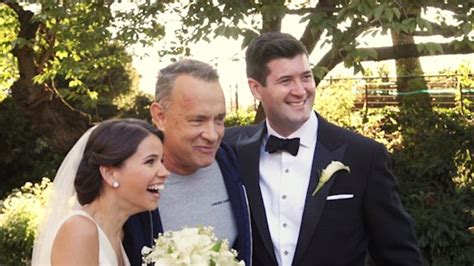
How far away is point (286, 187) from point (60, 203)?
0.91 meters

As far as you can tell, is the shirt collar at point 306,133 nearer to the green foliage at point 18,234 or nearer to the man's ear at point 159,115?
the man's ear at point 159,115

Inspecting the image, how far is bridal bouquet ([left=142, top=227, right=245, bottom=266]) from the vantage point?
2.23m

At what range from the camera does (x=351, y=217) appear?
2832mm

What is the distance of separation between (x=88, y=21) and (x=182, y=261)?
23.4ft

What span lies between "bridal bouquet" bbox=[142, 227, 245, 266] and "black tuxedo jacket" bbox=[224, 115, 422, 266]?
567mm

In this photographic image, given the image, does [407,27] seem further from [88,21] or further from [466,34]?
[88,21]

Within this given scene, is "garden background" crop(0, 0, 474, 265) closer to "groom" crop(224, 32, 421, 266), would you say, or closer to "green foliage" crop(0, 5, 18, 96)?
"green foliage" crop(0, 5, 18, 96)

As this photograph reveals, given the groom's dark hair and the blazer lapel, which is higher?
the groom's dark hair

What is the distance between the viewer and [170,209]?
2.79m

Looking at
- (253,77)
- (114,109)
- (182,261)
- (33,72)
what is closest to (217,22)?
(253,77)

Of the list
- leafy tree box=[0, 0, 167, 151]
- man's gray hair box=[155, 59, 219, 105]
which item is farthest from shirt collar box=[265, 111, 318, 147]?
leafy tree box=[0, 0, 167, 151]

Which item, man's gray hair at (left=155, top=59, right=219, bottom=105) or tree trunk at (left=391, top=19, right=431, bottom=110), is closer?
man's gray hair at (left=155, top=59, right=219, bottom=105)

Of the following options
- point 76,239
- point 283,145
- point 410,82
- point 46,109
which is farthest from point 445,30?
point 46,109

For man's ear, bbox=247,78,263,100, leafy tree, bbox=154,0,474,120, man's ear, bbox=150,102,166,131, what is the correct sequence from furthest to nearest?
1. leafy tree, bbox=154,0,474,120
2. man's ear, bbox=247,78,263,100
3. man's ear, bbox=150,102,166,131
